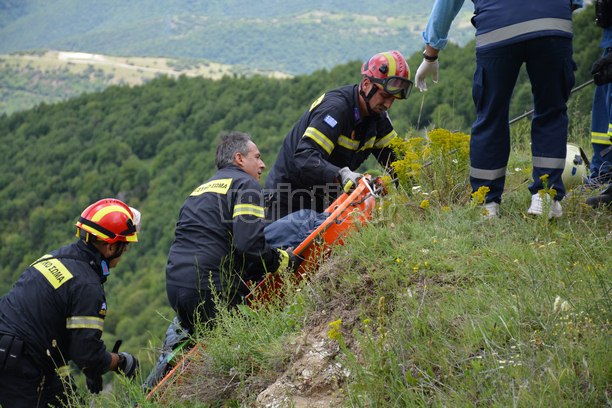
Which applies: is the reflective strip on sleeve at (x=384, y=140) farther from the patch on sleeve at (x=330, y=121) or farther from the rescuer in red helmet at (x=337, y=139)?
the patch on sleeve at (x=330, y=121)

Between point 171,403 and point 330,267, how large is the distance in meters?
1.09

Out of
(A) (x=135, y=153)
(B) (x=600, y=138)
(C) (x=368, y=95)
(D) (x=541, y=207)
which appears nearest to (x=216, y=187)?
(C) (x=368, y=95)

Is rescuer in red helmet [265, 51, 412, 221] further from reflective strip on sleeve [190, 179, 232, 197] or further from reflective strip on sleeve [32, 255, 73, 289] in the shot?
reflective strip on sleeve [32, 255, 73, 289]

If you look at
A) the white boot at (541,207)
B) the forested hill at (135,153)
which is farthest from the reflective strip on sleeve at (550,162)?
the forested hill at (135,153)

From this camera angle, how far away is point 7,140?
296 feet

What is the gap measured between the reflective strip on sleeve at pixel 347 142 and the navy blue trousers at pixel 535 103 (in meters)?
1.34

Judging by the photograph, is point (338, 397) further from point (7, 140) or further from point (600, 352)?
point (7, 140)

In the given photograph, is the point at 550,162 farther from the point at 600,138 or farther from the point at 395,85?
the point at 395,85

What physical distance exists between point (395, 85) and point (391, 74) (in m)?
0.08

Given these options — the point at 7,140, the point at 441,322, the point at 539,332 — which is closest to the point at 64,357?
the point at 441,322

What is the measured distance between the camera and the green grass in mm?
2547

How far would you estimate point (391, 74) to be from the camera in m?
5.06

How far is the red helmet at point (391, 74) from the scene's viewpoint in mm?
5043

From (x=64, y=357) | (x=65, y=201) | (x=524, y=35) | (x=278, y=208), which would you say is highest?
(x=524, y=35)
